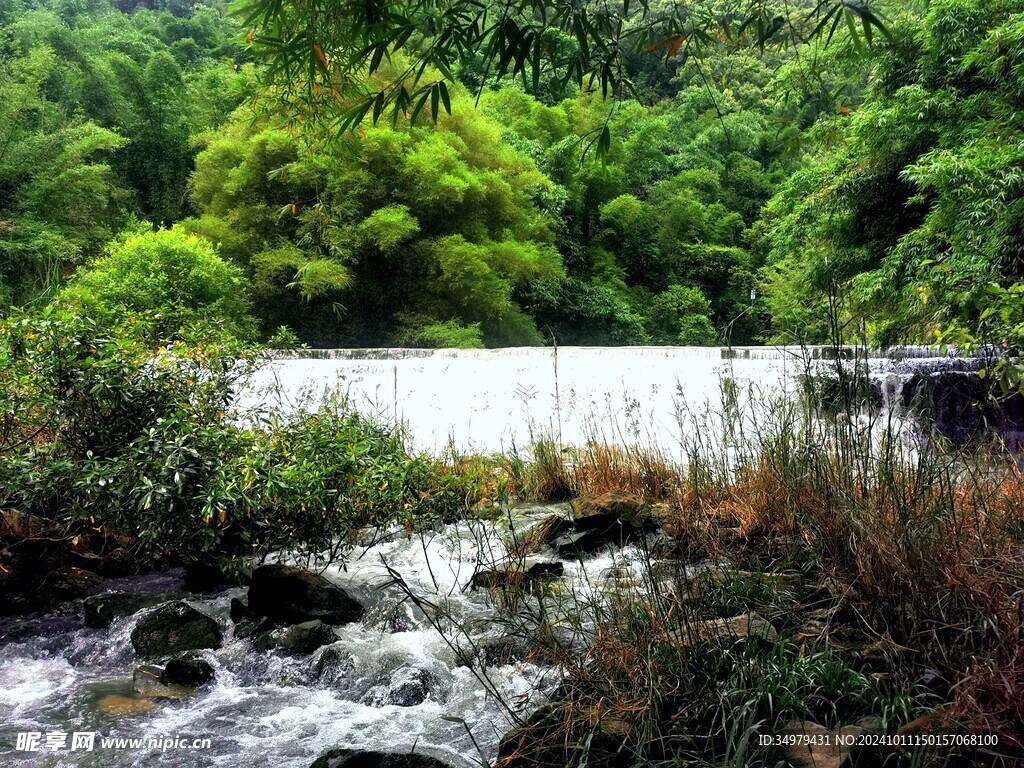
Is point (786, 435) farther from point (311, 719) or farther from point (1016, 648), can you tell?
point (311, 719)

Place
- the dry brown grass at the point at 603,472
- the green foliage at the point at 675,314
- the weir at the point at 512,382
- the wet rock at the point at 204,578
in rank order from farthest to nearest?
1. the green foliage at the point at 675,314
2. the weir at the point at 512,382
3. the dry brown grass at the point at 603,472
4. the wet rock at the point at 204,578

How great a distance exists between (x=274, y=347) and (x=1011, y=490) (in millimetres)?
→ 4285

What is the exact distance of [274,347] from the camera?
523cm

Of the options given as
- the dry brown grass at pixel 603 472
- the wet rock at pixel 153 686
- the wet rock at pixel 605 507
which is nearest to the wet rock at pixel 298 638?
the wet rock at pixel 153 686

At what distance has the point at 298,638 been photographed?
359 centimetres

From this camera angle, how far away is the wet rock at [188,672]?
331 cm

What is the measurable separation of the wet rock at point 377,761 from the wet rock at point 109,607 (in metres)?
2.15

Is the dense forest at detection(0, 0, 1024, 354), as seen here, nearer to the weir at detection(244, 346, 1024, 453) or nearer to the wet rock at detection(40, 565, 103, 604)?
the weir at detection(244, 346, 1024, 453)

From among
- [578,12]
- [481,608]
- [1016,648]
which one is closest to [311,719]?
[481,608]

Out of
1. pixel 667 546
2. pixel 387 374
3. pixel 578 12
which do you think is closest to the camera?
pixel 578 12

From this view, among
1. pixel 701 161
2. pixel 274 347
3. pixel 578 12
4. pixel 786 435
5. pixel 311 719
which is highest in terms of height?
pixel 701 161

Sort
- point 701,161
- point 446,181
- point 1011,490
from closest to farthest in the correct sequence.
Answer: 1. point 1011,490
2. point 446,181
3. point 701,161

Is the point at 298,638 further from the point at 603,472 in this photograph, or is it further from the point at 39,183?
the point at 39,183

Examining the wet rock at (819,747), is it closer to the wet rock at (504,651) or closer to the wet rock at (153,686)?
the wet rock at (504,651)
